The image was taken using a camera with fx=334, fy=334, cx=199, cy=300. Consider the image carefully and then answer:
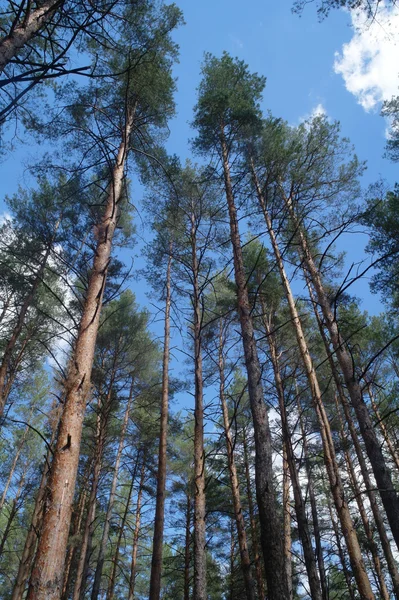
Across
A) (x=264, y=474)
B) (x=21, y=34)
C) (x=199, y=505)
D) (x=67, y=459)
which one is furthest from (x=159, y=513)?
(x=21, y=34)

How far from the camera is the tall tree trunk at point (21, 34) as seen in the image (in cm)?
337

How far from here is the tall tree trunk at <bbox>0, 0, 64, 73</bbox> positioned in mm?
3367

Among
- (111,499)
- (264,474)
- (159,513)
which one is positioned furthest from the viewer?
(111,499)

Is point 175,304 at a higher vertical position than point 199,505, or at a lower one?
higher

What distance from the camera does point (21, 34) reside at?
365cm

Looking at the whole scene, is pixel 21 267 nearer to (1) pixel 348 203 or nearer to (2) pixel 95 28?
(2) pixel 95 28

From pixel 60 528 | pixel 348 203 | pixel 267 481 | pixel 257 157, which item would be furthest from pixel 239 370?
pixel 60 528

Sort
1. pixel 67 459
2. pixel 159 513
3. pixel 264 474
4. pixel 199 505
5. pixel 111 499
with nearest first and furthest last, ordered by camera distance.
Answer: pixel 67 459, pixel 264 474, pixel 199 505, pixel 159 513, pixel 111 499

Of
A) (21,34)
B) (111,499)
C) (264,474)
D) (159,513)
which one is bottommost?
(264,474)

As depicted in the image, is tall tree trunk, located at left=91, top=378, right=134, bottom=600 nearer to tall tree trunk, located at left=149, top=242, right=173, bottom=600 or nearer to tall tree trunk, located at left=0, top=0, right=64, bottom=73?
tall tree trunk, located at left=149, top=242, right=173, bottom=600

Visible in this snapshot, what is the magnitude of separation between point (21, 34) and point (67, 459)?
172 inches

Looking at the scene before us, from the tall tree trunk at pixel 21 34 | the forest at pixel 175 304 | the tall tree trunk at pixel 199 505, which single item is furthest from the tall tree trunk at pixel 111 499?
the tall tree trunk at pixel 21 34

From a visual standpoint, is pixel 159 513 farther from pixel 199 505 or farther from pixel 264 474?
pixel 264 474

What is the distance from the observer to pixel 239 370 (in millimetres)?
15023
